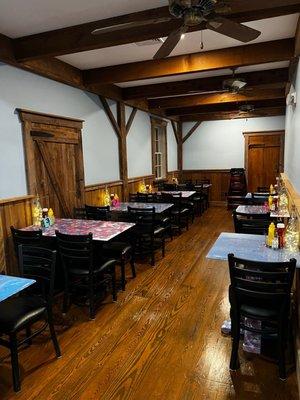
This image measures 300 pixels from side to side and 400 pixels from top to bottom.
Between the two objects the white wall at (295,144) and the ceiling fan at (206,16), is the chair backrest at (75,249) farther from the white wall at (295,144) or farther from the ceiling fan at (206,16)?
the white wall at (295,144)

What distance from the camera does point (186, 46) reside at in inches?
150

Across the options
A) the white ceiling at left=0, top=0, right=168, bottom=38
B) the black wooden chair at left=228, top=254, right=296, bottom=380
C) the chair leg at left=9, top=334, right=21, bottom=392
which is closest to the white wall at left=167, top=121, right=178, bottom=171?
the white ceiling at left=0, top=0, right=168, bottom=38

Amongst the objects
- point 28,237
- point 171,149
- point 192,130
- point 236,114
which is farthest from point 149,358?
point 192,130

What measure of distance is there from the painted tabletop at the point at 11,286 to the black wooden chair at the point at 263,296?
1384mm

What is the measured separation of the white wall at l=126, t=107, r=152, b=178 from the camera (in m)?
6.60

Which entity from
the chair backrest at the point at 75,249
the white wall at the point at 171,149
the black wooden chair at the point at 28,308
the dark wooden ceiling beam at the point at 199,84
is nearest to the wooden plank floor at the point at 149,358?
the black wooden chair at the point at 28,308

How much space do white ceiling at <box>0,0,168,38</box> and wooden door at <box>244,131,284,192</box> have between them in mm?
7014

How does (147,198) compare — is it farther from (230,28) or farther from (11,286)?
(11,286)

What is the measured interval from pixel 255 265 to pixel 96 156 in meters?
3.89

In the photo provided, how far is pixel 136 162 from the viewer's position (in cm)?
691

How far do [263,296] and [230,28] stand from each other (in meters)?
1.91

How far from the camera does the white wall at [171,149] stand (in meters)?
8.99

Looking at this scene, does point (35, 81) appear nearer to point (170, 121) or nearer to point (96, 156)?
point (96, 156)

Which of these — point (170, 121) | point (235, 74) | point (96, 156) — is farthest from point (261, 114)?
point (96, 156)
